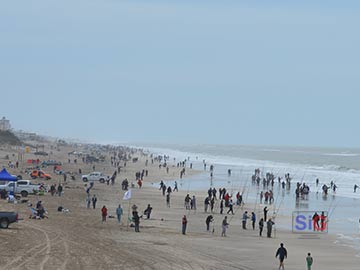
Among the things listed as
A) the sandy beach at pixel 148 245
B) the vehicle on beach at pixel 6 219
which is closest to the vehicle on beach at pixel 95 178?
the sandy beach at pixel 148 245

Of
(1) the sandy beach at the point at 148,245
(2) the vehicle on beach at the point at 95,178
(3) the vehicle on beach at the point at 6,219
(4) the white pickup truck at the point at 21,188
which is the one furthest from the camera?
(2) the vehicle on beach at the point at 95,178

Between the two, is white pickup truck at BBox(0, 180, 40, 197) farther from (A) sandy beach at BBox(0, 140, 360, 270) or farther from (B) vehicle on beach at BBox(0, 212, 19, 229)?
(B) vehicle on beach at BBox(0, 212, 19, 229)

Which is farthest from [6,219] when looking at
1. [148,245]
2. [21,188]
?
[21,188]

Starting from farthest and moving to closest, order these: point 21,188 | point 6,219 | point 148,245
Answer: point 21,188
point 6,219
point 148,245

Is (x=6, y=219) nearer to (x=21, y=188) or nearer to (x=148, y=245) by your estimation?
(x=148, y=245)

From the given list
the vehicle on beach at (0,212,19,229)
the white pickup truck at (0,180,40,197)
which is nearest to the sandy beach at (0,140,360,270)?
the vehicle on beach at (0,212,19,229)

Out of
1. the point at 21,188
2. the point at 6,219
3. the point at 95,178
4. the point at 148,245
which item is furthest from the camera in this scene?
the point at 95,178

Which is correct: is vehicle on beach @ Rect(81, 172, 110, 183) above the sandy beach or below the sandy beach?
above

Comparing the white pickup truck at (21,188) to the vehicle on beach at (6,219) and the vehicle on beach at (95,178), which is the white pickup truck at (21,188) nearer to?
the vehicle on beach at (6,219)

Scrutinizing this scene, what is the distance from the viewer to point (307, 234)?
31.2m

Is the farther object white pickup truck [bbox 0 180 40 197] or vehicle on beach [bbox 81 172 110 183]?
vehicle on beach [bbox 81 172 110 183]

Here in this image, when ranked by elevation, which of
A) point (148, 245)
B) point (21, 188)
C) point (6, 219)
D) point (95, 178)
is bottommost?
point (148, 245)

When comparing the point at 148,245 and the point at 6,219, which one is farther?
the point at 6,219

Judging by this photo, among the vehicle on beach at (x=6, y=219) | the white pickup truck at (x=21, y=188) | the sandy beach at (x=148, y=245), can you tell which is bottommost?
the sandy beach at (x=148, y=245)
